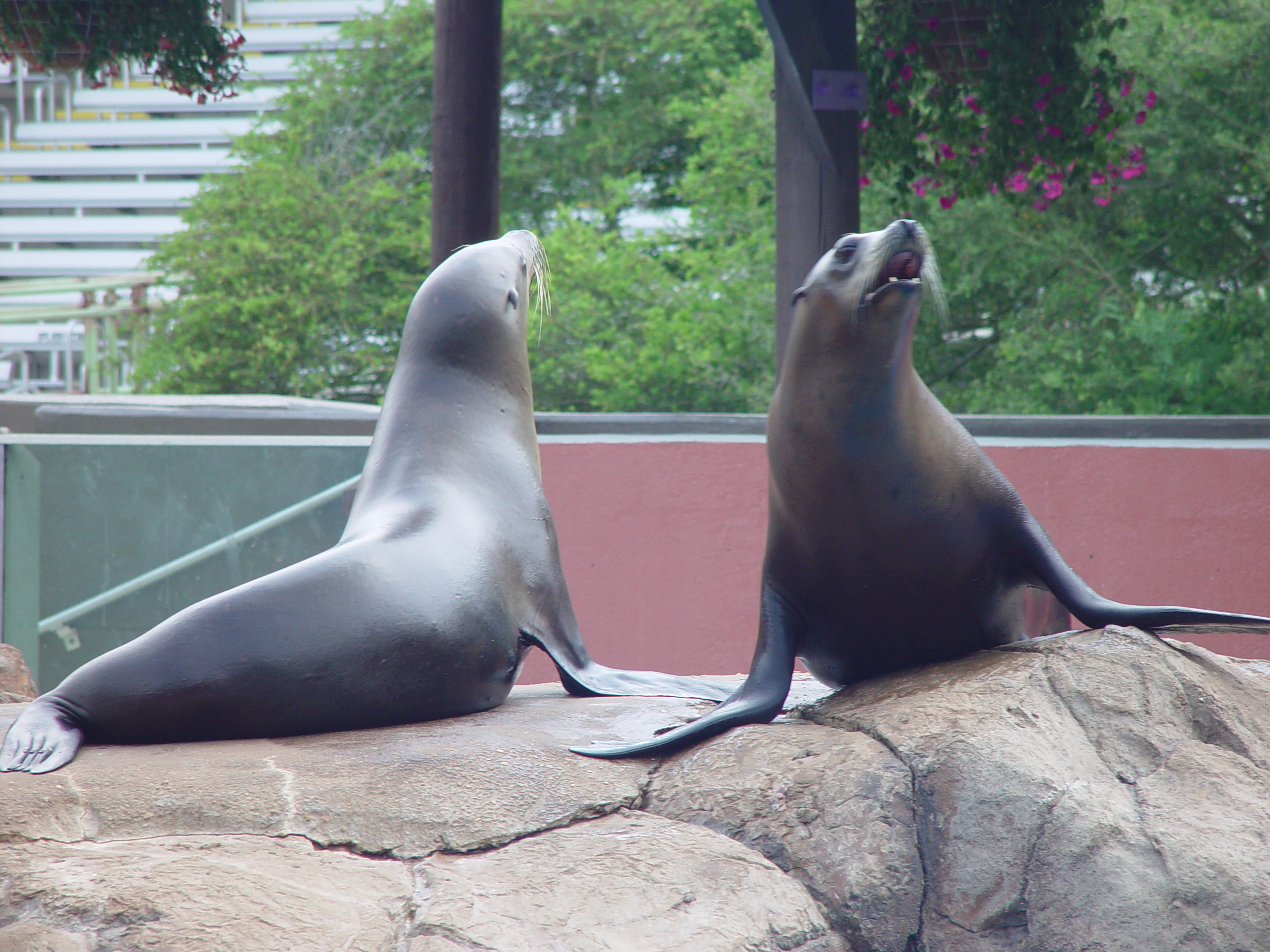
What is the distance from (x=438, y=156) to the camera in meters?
4.32

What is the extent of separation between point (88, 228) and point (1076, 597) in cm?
1822

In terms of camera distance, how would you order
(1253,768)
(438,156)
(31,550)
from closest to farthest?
(1253,768) → (438,156) → (31,550)

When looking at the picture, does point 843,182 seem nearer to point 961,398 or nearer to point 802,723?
point 802,723

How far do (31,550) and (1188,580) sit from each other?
14.3 feet

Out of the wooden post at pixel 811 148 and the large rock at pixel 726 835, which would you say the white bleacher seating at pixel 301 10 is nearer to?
the wooden post at pixel 811 148

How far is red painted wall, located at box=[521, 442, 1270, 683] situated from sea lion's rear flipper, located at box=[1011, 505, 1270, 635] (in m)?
2.07

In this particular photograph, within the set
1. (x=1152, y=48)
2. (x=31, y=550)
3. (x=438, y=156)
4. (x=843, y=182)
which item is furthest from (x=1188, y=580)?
(x=1152, y=48)

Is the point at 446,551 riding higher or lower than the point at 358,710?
higher

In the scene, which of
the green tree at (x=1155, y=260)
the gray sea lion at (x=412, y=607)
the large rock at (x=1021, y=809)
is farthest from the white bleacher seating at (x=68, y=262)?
the large rock at (x=1021, y=809)

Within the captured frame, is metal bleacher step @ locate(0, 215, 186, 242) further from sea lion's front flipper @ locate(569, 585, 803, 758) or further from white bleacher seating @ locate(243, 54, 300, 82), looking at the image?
sea lion's front flipper @ locate(569, 585, 803, 758)

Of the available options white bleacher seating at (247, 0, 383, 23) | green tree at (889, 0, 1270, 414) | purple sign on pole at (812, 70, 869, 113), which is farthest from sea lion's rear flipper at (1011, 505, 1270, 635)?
white bleacher seating at (247, 0, 383, 23)

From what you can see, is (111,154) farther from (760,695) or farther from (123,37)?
(760,695)

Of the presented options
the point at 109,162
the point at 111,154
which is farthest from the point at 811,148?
the point at 111,154

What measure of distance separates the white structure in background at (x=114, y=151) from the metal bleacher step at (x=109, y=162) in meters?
0.02
